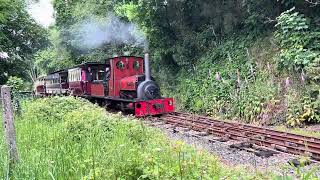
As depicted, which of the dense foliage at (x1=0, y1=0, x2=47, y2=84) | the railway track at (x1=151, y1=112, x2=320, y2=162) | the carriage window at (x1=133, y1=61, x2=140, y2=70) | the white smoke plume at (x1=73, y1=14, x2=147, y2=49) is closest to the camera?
the railway track at (x1=151, y1=112, x2=320, y2=162)

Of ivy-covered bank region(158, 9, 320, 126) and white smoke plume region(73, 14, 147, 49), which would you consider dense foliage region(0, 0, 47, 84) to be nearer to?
white smoke plume region(73, 14, 147, 49)

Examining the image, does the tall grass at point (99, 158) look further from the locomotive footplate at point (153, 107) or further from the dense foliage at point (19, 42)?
the dense foliage at point (19, 42)

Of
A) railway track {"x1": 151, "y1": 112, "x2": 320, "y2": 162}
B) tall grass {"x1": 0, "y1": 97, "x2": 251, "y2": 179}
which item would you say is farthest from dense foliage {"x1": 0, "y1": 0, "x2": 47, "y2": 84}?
tall grass {"x1": 0, "y1": 97, "x2": 251, "y2": 179}

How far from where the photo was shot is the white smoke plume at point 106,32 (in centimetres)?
2417

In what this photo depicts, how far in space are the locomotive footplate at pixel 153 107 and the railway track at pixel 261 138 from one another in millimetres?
3102

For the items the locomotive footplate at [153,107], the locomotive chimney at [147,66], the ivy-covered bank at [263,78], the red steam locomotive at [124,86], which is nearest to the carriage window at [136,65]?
the red steam locomotive at [124,86]

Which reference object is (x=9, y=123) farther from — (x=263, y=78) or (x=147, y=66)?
(x=147, y=66)

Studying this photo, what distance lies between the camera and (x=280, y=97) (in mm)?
11711

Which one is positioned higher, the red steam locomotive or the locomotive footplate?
the red steam locomotive

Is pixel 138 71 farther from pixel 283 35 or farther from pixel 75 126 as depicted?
pixel 75 126

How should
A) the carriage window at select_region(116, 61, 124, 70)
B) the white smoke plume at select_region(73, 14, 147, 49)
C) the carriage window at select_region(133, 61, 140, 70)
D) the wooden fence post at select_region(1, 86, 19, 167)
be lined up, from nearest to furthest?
the wooden fence post at select_region(1, 86, 19, 167) < the carriage window at select_region(116, 61, 124, 70) < the carriage window at select_region(133, 61, 140, 70) < the white smoke plume at select_region(73, 14, 147, 49)

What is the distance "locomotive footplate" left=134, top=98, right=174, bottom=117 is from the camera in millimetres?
13898

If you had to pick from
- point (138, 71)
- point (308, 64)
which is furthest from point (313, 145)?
point (138, 71)

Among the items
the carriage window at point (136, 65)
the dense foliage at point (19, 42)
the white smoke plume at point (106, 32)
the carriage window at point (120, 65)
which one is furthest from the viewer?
the dense foliage at point (19, 42)
